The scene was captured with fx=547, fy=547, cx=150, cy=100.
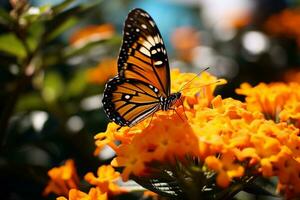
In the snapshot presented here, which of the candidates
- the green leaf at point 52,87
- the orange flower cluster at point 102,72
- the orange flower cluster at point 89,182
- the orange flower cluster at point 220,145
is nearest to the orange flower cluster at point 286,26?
the orange flower cluster at point 102,72

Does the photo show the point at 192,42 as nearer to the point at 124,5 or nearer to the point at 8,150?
the point at 124,5

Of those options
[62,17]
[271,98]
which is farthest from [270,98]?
[62,17]

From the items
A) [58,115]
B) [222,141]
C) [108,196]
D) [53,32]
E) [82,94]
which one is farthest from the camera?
[82,94]

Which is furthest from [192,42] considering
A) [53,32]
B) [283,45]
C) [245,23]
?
[53,32]

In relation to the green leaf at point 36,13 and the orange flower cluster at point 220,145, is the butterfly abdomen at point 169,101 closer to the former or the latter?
the orange flower cluster at point 220,145

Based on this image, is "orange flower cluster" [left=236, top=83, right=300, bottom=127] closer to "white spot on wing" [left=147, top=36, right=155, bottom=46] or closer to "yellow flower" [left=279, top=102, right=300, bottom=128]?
"yellow flower" [left=279, top=102, right=300, bottom=128]

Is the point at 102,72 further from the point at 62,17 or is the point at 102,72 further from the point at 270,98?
the point at 270,98

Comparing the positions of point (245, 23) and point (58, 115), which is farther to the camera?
point (245, 23)
